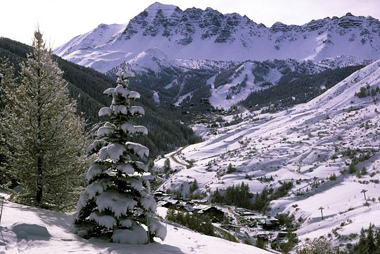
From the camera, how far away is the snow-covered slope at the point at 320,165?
109ft

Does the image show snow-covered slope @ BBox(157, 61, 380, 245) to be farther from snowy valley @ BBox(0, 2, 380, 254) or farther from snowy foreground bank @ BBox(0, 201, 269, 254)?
snowy foreground bank @ BBox(0, 201, 269, 254)

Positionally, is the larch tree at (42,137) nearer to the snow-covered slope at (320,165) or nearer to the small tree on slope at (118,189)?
the small tree on slope at (118,189)

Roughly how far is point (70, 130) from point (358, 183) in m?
33.8

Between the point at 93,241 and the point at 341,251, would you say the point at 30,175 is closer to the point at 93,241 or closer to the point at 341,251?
the point at 93,241

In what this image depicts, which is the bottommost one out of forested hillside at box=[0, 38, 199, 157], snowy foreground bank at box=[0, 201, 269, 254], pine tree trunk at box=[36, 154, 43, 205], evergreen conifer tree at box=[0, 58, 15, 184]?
snowy foreground bank at box=[0, 201, 269, 254]

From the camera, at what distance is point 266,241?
30797 millimetres

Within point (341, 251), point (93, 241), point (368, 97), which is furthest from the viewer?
point (368, 97)

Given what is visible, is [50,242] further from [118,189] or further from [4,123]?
[4,123]

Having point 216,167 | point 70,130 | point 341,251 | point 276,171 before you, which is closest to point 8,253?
point 70,130

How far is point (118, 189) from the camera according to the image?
1152 cm

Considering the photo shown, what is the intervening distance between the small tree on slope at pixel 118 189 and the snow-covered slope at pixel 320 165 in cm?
2001

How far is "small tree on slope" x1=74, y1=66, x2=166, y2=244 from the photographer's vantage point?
35.0ft

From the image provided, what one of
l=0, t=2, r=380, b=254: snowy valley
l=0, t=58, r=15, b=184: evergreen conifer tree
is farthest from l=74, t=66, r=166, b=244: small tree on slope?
l=0, t=58, r=15, b=184: evergreen conifer tree

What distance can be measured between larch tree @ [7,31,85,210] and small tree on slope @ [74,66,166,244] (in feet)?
16.0
